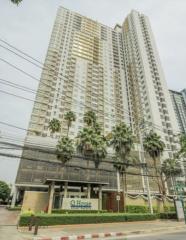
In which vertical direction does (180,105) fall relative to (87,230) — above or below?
above

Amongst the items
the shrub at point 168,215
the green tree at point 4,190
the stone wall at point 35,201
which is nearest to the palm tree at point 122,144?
the shrub at point 168,215

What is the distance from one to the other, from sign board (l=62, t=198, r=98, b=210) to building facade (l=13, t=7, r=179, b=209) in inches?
1002

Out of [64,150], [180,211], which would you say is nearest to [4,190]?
[64,150]

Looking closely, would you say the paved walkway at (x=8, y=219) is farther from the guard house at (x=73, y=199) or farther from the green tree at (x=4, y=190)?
the green tree at (x=4, y=190)

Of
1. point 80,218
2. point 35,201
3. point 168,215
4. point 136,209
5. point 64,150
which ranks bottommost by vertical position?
Answer: point 80,218

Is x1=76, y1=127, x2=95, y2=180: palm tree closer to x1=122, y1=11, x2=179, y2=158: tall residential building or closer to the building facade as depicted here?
the building facade

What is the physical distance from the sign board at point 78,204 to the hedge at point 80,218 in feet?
19.1

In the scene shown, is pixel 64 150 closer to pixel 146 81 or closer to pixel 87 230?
pixel 87 230

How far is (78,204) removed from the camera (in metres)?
26.6

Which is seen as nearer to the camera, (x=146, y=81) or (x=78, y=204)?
(x=78, y=204)

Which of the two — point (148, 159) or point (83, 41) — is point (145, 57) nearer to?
point (83, 41)

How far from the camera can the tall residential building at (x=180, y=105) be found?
393 ft

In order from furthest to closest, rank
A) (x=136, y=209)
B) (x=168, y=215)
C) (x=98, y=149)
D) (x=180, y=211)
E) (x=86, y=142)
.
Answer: (x=86, y=142)
(x=98, y=149)
(x=136, y=209)
(x=168, y=215)
(x=180, y=211)

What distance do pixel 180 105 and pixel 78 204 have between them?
392 feet
